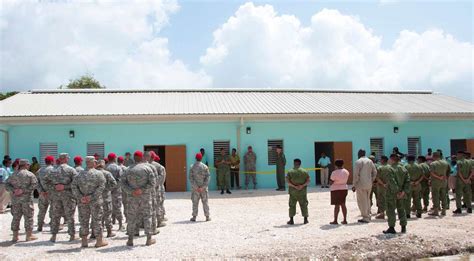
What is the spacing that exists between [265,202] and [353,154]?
708 cm

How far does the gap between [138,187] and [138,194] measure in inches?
5.6

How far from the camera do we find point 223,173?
18.1 meters

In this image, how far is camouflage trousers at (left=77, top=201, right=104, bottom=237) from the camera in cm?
851

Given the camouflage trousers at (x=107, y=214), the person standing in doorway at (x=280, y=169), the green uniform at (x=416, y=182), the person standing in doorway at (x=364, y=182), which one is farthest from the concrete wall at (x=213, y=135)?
the camouflage trousers at (x=107, y=214)

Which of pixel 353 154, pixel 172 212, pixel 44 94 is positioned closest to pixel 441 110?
pixel 353 154

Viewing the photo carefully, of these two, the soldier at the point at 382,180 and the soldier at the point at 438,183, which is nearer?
the soldier at the point at 382,180

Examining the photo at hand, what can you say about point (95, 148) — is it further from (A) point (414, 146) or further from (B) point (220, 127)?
(A) point (414, 146)

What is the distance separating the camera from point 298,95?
24.1m

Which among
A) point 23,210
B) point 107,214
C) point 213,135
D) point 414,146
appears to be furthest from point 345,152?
point 23,210

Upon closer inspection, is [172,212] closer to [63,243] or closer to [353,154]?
[63,243]

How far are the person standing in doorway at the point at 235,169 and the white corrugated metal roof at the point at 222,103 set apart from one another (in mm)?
1749

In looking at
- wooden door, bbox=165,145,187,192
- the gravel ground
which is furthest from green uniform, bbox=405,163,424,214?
wooden door, bbox=165,145,187,192

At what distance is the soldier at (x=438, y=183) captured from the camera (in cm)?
1141

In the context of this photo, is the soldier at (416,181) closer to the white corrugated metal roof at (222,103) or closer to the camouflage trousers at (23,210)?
the white corrugated metal roof at (222,103)
